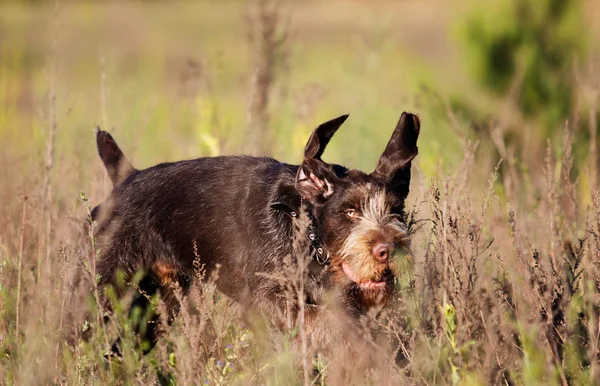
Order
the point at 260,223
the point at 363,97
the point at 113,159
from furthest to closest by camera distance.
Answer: the point at 363,97
the point at 113,159
the point at 260,223

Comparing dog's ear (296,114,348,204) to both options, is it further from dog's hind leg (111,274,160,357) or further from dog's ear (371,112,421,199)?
dog's hind leg (111,274,160,357)

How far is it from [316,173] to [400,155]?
0.44m

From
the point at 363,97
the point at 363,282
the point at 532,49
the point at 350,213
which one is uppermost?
the point at 532,49

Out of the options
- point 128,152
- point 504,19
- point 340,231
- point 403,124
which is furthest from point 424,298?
point 504,19

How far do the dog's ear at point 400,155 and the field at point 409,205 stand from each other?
0.66 ft

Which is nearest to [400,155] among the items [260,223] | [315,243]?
[315,243]

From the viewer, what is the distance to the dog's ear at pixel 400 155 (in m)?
4.35

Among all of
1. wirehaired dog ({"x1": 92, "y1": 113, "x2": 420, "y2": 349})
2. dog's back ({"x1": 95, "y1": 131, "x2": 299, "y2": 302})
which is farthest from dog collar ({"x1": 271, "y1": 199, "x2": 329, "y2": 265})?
dog's back ({"x1": 95, "y1": 131, "x2": 299, "y2": 302})

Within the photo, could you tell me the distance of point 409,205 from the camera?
6.53m

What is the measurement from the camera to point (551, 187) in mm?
4762

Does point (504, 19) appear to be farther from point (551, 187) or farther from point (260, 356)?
point (260, 356)

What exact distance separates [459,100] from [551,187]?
4.53 metres

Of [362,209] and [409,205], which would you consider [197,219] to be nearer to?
[362,209]

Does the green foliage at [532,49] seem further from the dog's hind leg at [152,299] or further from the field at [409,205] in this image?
Result: the dog's hind leg at [152,299]
